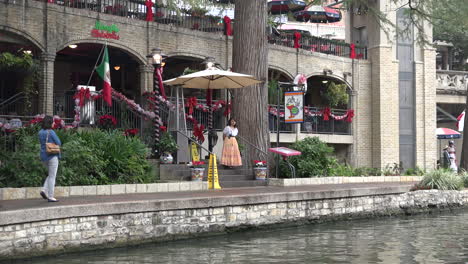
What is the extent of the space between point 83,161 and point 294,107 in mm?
7936

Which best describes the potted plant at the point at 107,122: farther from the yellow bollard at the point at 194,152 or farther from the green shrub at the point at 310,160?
the green shrub at the point at 310,160

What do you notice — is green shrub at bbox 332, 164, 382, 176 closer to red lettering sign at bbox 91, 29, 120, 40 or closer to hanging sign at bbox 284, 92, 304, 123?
hanging sign at bbox 284, 92, 304, 123

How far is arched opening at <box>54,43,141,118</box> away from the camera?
939 inches

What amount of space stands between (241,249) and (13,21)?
1080 cm

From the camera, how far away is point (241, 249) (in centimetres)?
1140

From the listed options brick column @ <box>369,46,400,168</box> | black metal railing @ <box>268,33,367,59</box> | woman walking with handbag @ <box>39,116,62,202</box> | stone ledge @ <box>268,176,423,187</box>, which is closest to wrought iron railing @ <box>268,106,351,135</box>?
brick column @ <box>369,46,400,168</box>

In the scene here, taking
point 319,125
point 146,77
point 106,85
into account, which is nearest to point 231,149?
point 106,85

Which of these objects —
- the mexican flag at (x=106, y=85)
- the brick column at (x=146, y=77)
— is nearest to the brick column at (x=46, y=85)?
the mexican flag at (x=106, y=85)

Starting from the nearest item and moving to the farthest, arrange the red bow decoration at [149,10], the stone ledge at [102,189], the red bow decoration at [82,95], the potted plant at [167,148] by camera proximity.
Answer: the stone ledge at [102,189]
the potted plant at [167,148]
the red bow decoration at [82,95]
the red bow decoration at [149,10]

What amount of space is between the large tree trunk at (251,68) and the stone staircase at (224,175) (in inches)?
24.1

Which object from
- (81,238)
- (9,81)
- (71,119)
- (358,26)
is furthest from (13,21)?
(358,26)

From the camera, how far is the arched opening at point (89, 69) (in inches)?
939

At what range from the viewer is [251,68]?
1905 cm

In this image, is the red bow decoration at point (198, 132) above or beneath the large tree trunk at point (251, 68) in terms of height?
beneath
